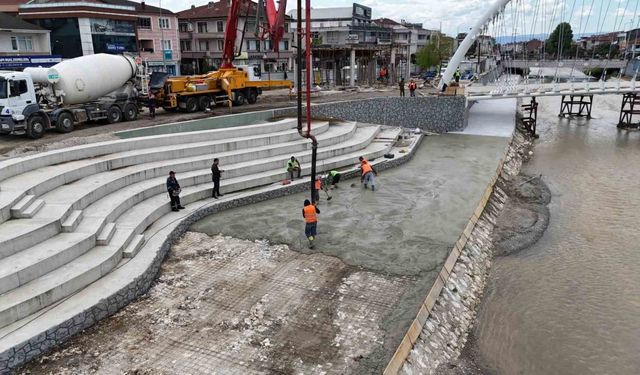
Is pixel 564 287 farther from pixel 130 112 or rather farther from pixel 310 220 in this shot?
pixel 130 112

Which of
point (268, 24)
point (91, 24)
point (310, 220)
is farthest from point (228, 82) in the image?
point (91, 24)

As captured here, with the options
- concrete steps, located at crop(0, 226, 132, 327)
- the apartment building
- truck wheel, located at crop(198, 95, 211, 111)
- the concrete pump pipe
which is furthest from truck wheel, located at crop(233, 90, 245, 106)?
the apartment building

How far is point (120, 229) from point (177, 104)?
13769mm

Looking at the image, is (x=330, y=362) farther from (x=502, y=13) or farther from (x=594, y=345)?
(x=502, y=13)

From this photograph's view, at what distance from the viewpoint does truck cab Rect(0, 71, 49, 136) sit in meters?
16.0

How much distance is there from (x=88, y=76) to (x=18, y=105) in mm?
3395

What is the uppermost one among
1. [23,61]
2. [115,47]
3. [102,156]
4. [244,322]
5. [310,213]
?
[115,47]

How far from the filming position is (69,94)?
733 inches

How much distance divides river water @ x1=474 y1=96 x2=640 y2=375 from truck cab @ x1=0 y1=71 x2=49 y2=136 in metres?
Answer: 16.1

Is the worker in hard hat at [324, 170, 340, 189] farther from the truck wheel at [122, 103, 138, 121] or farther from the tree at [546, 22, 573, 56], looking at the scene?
the tree at [546, 22, 573, 56]

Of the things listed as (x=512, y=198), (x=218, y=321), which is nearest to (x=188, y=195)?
(x=218, y=321)

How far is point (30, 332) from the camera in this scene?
7211 millimetres

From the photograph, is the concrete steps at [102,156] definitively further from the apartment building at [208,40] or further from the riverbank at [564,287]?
the apartment building at [208,40]

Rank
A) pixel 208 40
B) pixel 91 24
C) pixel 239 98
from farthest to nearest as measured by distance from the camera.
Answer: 1. pixel 208 40
2. pixel 91 24
3. pixel 239 98
